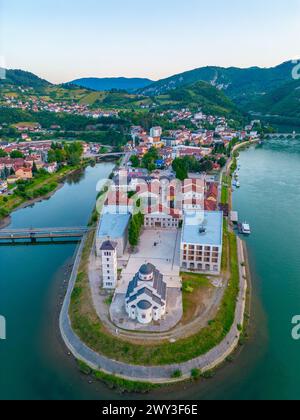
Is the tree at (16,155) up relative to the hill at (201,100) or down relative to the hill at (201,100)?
down

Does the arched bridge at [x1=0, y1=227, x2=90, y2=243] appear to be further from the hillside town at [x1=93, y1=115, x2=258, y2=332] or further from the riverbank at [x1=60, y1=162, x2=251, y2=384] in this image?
the riverbank at [x1=60, y1=162, x2=251, y2=384]

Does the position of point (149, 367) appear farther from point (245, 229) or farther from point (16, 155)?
point (16, 155)

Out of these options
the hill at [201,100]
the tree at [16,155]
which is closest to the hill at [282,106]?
the hill at [201,100]

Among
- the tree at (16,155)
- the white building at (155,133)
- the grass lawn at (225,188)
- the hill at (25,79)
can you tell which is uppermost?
the hill at (25,79)

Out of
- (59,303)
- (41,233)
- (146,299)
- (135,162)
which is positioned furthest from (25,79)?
(146,299)

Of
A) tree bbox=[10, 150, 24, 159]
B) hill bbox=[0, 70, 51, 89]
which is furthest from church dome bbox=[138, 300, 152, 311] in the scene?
hill bbox=[0, 70, 51, 89]

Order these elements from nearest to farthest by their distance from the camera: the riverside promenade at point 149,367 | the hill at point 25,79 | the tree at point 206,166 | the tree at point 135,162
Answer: the riverside promenade at point 149,367, the tree at point 206,166, the tree at point 135,162, the hill at point 25,79

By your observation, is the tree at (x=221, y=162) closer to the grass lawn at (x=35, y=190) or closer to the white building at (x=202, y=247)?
the grass lawn at (x=35, y=190)
